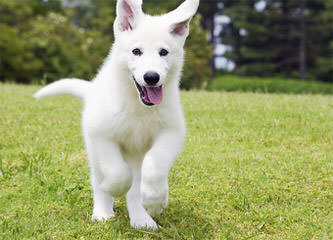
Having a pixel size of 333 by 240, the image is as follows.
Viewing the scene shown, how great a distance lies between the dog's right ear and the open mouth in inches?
21.2

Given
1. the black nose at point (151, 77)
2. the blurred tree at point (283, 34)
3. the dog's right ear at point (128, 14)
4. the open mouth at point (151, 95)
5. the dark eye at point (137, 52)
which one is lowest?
the blurred tree at point (283, 34)

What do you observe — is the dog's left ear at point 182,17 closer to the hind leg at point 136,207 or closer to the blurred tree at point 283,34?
the hind leg at point 136,207

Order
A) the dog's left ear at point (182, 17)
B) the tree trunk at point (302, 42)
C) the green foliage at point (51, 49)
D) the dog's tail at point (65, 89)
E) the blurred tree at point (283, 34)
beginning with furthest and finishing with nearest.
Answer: the blurred tree at point (283, 34), the tree trunk at point (302, 42), the green foliage at point (51, 49), the dog's tail at point (65, 89), the dog's left ear at point (182, 17)

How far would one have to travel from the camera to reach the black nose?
325cm

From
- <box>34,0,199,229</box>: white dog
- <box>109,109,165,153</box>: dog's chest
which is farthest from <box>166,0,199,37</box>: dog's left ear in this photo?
<box>109,109,165,153</box>: dog's chest

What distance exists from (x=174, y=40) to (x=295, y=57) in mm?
31462

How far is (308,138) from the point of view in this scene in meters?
6.26

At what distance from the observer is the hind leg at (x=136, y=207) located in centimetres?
390

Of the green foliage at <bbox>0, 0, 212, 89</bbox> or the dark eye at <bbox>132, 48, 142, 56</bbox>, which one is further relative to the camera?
the green foliage at <bbox>0, 0, 212, 89</bbox>

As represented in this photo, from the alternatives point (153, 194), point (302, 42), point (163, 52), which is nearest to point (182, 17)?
point (163, 52)

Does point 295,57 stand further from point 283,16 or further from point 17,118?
point 17,118

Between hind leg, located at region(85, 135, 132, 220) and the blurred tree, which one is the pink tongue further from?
the blurred tree

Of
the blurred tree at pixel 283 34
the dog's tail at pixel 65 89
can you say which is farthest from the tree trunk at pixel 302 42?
the dog's tail at pixel 65 89

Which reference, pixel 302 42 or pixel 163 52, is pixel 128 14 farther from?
pixel 302 42
